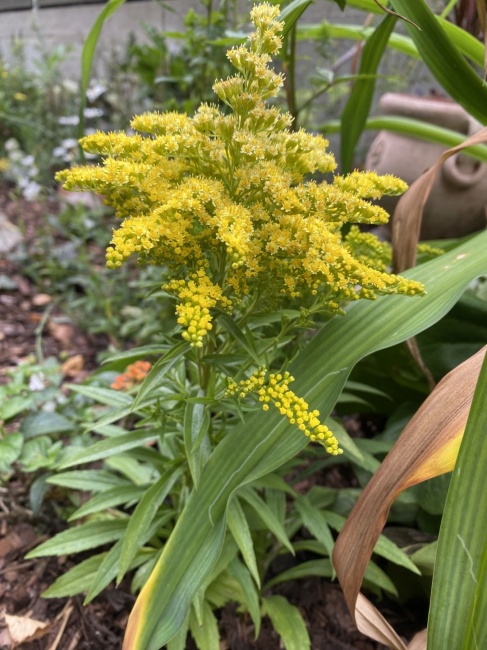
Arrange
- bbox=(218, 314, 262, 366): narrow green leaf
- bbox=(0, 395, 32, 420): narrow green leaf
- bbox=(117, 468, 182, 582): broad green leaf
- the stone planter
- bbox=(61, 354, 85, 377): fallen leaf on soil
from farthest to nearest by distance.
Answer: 1. the stone planter
2. bbox=(61, 354, 85, 377): fallen leaf on soil
3. bbox=(0, 395, 32, 420): narrow green leaf
4. bbox=(117, 468, 182, 582): broad green leaf
5. bbox=(218, 314, 262, 366): narrow green leaf

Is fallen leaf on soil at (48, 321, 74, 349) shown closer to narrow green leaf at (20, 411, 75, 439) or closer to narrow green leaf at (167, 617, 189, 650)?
narrow green leaf at (20, 411, 75, 439)

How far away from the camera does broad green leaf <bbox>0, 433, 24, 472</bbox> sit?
1084 mm

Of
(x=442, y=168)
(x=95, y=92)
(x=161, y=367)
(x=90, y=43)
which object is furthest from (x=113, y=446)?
(x=95, y=92)

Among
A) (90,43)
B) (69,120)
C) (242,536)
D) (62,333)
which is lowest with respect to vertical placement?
(62,333)

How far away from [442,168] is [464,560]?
5.53 feet

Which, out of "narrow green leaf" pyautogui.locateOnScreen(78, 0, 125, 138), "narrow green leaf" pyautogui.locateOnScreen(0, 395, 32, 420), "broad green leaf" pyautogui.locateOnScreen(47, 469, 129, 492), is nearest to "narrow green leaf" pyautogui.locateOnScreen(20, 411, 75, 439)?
"narrow green leaf" pyautogui.locateOnScreen(0, 395, 32, 420)

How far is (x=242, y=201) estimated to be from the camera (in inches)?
28.4

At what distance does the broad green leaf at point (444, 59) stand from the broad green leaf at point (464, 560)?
68 centimetres

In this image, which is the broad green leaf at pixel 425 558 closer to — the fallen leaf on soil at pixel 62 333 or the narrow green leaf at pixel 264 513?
the narrow green leaf at pixel 264 513

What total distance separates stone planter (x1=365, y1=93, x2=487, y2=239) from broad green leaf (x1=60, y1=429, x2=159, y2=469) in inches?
61.4

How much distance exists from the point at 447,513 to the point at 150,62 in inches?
83.7

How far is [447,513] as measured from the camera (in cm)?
63

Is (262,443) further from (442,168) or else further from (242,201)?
(442,168)

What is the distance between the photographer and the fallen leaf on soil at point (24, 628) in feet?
3.22
